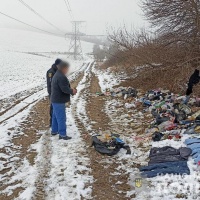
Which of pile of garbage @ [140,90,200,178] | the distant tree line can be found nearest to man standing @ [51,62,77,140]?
pile of garbage @ [140,90,200,178]

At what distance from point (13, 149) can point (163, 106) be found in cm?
552

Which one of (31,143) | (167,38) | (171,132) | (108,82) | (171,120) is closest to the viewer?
(31,143)

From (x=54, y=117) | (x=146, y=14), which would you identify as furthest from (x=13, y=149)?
(x=146, y=14)

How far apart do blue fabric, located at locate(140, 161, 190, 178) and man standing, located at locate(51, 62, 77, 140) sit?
2.58 meters

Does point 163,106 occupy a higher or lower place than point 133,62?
lower

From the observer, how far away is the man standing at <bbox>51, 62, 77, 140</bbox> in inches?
271

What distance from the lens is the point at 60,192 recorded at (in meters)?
4.47

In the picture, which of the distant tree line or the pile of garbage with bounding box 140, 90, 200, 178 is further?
the distant tree line

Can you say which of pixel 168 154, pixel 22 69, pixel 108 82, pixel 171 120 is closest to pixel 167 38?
pixel 108 82

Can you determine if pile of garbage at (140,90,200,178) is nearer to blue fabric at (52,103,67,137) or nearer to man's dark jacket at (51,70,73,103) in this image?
blue fabric at (52,103,67,137)

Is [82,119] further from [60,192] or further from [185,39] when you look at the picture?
[185,39]

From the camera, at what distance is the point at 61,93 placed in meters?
7.02

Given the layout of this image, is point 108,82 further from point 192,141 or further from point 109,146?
point 192,141

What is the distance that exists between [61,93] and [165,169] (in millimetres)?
3230
